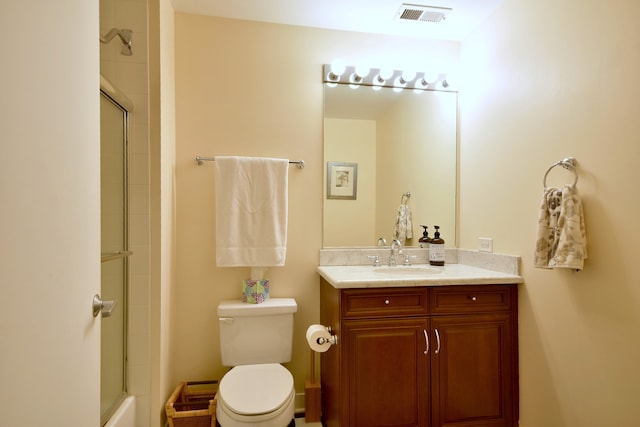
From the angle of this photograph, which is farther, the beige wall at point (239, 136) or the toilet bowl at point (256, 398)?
the beige wall at point (239, 136)

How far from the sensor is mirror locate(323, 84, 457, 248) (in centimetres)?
214

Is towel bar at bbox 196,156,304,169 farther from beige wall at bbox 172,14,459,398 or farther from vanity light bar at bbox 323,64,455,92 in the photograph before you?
vanity light bar at bbox 323,64,455,92

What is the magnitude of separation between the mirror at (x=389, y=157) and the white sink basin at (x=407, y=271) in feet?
0.69

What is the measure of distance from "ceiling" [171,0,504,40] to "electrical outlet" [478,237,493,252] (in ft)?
4.44

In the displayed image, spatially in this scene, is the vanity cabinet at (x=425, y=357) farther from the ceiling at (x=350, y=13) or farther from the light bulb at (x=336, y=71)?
the ceiling at (x=350, y=13)

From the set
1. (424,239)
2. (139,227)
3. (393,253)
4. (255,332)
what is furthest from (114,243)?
(424,239)

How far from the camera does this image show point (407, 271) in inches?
79.7

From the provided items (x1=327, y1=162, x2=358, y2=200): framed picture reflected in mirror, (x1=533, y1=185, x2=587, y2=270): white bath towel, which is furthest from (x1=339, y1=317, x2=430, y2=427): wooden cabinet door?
(x1=327, y1=162, x2=358, y2=200): framed picture reflected in mirror

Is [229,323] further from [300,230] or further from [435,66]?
[435,66]

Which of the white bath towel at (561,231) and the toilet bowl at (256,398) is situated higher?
the white bath towel at (561,231)

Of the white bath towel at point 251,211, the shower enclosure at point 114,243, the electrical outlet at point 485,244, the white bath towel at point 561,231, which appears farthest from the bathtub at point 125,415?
the electrical outlet at point 485,244

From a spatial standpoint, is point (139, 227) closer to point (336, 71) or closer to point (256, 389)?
point (256, 389)

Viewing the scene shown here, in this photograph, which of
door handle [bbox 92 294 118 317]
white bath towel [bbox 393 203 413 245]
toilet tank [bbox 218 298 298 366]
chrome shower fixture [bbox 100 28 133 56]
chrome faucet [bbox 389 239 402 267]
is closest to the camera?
door handle [bbox 92 294 118 317]

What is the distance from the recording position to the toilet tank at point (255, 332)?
1826 millimetres
